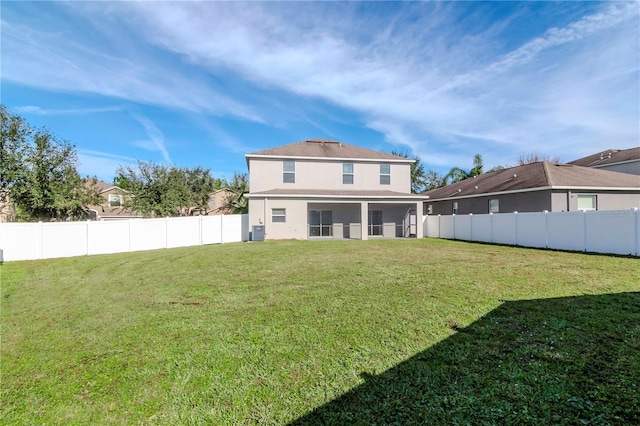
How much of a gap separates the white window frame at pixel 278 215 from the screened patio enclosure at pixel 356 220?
6.72 ft

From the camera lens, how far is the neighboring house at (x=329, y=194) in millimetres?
18656

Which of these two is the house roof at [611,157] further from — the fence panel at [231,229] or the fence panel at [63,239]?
the fence panel at [63,239]

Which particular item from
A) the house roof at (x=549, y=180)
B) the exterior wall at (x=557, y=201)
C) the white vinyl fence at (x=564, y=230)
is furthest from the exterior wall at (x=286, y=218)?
the exterior wall at (x=557, y=201)

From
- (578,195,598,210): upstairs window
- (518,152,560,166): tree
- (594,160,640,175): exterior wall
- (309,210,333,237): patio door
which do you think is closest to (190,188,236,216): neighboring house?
(309,210,333,237): patio door

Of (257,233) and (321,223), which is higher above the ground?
(321,223)

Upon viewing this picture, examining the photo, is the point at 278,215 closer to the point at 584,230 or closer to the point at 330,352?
the point at 584,230

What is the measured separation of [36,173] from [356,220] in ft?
68.3

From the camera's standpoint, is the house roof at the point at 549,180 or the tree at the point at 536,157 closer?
the house roof at the point at 549,180

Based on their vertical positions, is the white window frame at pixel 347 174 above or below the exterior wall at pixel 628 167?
below

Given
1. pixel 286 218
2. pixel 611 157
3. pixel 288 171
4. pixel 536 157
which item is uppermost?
pixel 536 157

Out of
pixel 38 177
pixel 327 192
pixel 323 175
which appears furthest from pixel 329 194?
pixel 38 177

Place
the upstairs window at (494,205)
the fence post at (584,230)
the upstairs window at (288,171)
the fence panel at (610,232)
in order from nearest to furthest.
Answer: the fence panel at (610,232) < the fence post at (584,230) < the upstairs window at (494,205) < the upstairs window at (288,171)

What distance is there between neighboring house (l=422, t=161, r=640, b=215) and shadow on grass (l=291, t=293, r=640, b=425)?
15086 mm

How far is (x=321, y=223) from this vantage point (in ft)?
68.5
